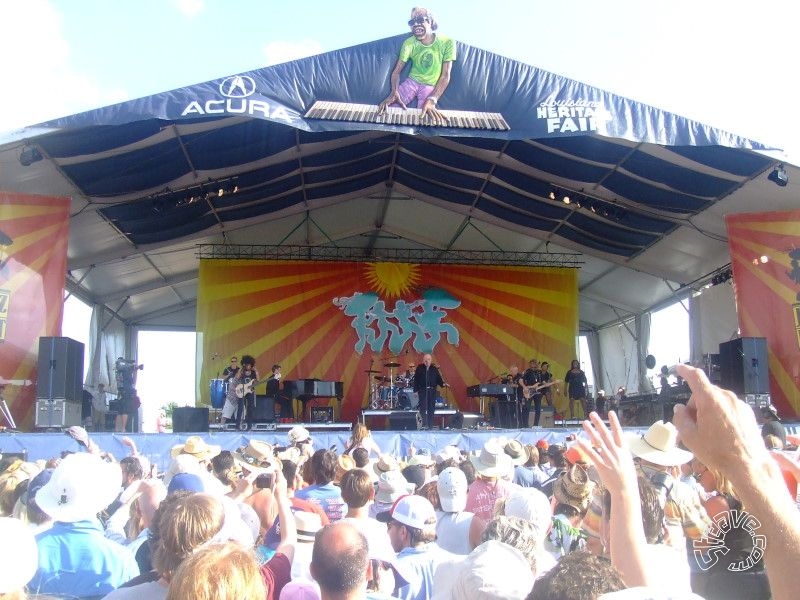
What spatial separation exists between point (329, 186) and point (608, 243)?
5483mm

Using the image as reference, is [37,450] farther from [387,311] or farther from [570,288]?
[570,288]

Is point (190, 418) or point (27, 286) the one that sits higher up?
point (27, 286)

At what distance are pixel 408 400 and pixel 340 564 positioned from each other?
12.3m

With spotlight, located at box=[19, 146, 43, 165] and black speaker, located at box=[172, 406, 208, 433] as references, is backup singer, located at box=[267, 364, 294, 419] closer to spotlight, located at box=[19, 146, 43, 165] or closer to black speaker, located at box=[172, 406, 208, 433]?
black speaker, located at box=[172, 406, 208, 433]

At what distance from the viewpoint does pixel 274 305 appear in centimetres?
1638

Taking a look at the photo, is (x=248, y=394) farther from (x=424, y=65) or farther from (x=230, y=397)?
(x=424, y=65)

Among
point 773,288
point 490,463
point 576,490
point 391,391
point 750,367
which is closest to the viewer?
point 576,490

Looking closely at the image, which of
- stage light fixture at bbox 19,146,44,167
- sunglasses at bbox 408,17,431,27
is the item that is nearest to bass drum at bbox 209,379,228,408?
→ stage light fixture at bbox 19,146,44,167

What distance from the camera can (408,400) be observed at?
14.1m

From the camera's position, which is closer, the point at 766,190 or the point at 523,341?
the point at 766,190

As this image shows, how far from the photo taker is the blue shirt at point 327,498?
3.66 meters

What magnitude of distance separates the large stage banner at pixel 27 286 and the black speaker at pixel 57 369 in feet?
1.53

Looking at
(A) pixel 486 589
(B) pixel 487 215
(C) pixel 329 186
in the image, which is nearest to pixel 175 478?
(A) pixel 486 589

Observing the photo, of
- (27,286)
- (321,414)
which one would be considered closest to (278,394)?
(321,414)
